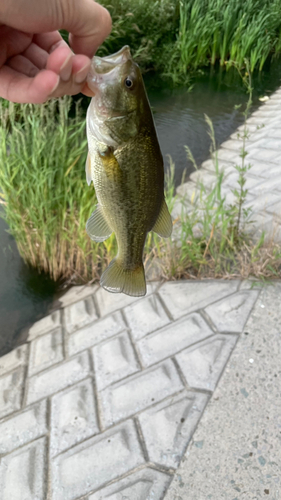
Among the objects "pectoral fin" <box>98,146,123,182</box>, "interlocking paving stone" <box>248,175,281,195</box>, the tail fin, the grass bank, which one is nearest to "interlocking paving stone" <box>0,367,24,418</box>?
the grass bank

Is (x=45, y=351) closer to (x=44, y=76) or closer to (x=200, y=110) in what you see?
(x=44, y=76)

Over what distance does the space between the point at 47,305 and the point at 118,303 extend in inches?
32.5

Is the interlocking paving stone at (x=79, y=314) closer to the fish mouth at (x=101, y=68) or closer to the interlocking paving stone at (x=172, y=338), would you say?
the interlocking paving stone at (x=172, y=338)

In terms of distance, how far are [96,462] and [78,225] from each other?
1784 millimetres

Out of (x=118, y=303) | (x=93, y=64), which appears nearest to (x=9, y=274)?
(x=118, y=303)

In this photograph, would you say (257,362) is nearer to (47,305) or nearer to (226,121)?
(47,305)

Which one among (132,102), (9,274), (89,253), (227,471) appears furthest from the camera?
(9,274)

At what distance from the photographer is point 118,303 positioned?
3.07 meters

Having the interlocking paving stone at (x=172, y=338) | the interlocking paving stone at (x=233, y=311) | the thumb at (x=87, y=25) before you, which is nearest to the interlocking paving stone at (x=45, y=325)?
the interlocking paving stone at (x=172, y=338)

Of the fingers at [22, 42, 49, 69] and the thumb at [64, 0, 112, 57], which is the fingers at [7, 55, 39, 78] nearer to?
the fingers at [22, 42, 49, 69]

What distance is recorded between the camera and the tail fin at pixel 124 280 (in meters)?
1.17

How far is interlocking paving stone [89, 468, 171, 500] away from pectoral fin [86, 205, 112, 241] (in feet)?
4.81

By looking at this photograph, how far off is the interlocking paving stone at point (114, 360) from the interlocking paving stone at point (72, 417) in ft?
0.34

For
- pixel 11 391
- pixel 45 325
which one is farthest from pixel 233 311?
pixel 11 391
